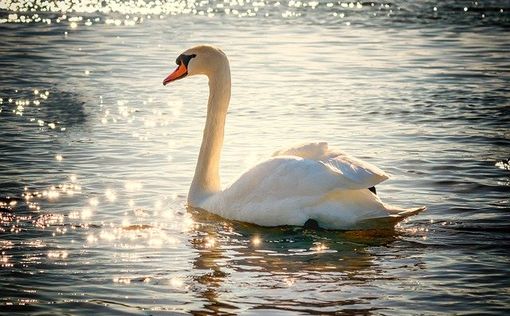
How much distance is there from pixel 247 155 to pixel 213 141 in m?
1.82

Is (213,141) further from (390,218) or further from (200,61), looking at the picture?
(390,218)

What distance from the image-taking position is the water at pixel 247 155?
8.49 meters

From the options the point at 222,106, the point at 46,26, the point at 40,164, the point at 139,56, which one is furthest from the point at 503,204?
the point at 46,26

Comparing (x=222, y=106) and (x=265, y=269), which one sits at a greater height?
(x=222, y=106)

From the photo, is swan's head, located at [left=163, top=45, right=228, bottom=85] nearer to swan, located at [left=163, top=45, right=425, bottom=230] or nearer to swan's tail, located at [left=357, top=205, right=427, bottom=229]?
swan, located at [left=163, top=45, right=425, bottom=230]

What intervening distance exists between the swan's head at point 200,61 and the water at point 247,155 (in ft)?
3.38

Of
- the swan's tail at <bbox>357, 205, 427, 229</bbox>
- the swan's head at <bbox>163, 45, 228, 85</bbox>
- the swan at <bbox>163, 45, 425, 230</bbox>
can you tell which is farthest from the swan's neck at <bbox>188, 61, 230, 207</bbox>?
the swan's tail at <bbox>357, 205, 427, 229</bbox>

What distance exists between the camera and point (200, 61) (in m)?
11.4

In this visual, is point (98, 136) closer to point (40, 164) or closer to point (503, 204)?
point (40, 164)

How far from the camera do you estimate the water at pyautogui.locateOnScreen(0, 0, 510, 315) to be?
8.49 m

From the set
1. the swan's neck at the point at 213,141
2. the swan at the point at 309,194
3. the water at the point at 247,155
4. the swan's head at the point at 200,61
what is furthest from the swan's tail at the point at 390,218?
the swan's head at the point at 200,61

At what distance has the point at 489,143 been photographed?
13.9m

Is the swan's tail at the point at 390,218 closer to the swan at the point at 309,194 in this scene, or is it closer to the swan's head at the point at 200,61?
the swan at the point at 309,194

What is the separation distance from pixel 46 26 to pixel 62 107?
9.21 m
